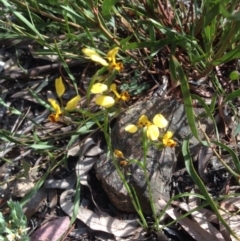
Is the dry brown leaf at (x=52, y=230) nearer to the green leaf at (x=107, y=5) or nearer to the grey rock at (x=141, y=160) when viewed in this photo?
the grey rock at (x=141, y=160)

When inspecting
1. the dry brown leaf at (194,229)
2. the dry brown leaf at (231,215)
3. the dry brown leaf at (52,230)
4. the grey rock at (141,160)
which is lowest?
the dry brown leaf at (52,230)

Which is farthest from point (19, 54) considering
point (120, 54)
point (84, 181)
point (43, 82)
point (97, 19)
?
point (97, 19)

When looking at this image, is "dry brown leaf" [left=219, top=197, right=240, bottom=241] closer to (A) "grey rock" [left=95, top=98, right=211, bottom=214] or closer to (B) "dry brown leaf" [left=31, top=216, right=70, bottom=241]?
(A) "grey rock" [left=95, top=98, right=211, bottom=214]

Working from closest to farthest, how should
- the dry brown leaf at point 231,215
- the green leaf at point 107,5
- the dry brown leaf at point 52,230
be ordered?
the green leaf at point 107,5
the dry brown leaf at point 231,215
the dry brown leaf at point 52,230

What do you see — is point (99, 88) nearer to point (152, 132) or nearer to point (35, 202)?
point (152, 132)

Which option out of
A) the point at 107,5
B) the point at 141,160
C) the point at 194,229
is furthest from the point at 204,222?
the point at 107,5

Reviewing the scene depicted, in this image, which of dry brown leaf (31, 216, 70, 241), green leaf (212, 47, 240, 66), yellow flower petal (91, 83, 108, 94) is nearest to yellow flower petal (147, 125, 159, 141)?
yellow flower petal (91, 83, 108, 94)

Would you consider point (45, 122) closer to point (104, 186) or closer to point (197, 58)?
point (104, 186)

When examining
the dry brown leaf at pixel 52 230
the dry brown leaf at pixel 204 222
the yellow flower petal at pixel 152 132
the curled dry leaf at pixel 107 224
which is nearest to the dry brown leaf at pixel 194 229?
the dry brown leaf at pixel 204 222

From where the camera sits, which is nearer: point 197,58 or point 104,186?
point 197,58
